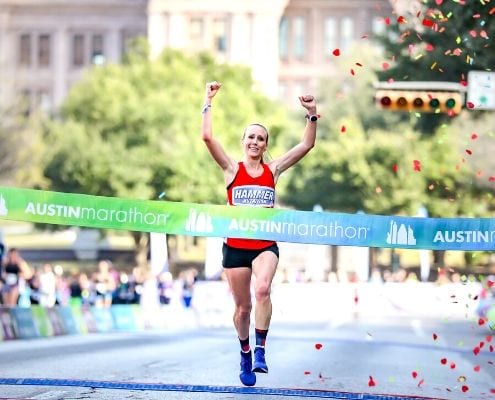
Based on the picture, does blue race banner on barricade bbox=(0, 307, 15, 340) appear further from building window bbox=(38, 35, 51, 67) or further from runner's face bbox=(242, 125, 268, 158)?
building window bbox=(38, 35, 51, 67)

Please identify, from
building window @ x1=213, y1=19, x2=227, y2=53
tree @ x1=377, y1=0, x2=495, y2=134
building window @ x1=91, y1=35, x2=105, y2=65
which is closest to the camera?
tree @ x1=377, y1=0, x2=495, y2=134

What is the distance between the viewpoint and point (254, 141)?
35.2 feet

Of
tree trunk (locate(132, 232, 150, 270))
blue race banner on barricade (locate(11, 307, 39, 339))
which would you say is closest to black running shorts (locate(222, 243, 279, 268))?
blue race banner on barricade (locate(11, 307, 39, 339))

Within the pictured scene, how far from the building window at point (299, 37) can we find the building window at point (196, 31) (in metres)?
16.1

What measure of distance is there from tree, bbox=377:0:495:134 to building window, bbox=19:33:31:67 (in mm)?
92438

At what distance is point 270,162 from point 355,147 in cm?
6426

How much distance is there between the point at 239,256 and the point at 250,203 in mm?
424

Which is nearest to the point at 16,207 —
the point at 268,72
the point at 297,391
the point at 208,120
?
the point at 208,120

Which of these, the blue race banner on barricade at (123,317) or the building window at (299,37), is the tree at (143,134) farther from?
the building window at (299,37)

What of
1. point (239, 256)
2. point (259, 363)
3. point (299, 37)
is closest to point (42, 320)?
point (239, 256)

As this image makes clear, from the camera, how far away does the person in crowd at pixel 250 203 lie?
10742mm

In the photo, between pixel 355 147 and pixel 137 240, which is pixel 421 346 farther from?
pixel 355 147

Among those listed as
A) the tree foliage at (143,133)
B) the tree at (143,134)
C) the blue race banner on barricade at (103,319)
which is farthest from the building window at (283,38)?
the blue race banner on barricade at (103,319)

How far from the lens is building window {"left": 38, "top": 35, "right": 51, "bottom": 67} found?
126 meters
